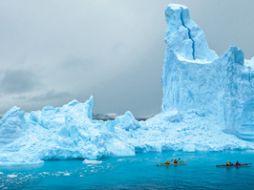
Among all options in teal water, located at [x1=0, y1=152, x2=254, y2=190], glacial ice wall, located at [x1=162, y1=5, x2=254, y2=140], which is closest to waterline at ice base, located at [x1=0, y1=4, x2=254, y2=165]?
glacial ice wall, located at [x1=162, y1=5, x2=254, y2=140]

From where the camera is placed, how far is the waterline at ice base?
23.4m

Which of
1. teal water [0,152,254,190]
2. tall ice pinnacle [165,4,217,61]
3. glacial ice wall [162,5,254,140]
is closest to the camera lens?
teal water [0,152,254,190]

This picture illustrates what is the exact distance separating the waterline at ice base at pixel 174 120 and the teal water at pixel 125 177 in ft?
10.6

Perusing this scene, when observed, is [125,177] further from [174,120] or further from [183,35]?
[183,35]

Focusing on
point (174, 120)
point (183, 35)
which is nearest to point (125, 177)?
point (174, 120)

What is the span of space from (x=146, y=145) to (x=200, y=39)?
1384cm

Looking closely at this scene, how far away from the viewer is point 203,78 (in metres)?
34.8

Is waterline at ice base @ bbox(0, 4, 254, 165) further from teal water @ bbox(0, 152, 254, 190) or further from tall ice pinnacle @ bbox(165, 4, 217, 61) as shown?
teal water @ bbox(0, 152, 254, 190)

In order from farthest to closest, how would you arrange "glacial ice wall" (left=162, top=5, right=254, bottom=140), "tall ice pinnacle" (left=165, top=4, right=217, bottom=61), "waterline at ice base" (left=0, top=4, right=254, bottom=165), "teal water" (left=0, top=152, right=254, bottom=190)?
"tall ice pinnacle" (left=165, top=4, right=217, bottom=61) < "glacial ice wall" (left=162, top=5, right=254, bottom=140) < "waterline at ice base" (left=0, top=4, right=254, bottom=165) < "teal water" (left=0, top=152, right=254, bottom=190)

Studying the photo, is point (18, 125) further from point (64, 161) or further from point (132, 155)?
point (132, 155)

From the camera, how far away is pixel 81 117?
26.7 m

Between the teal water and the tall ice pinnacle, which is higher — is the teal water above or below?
below

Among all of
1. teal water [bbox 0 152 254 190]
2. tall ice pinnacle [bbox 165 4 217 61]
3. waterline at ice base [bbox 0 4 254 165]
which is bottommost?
teal water [bbox 0 152 254 190]

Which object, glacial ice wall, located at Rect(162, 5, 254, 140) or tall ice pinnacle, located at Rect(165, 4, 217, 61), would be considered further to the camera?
tall ice pinnacle, located at Rect(165, 4, 217, 61)
